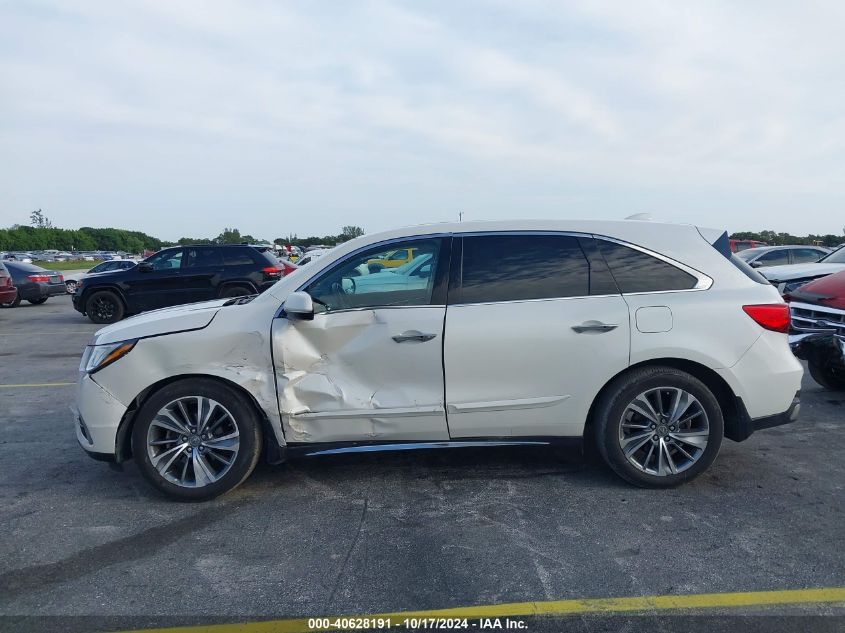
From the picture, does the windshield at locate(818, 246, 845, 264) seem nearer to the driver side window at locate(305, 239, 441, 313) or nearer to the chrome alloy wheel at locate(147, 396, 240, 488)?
the driver side window at locate(305, 239, 441, 313)

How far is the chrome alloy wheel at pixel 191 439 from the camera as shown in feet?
14.1

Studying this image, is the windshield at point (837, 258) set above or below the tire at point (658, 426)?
above

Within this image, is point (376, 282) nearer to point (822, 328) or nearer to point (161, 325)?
point (161, 325)

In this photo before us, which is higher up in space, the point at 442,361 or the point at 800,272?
the point at 800,272

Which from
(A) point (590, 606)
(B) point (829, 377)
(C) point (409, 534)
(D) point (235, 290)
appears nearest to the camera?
(A) point (590, 606)

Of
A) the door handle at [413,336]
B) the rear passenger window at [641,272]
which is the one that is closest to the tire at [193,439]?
the door handle at [413,336]

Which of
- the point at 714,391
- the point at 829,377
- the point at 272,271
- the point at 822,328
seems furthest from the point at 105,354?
the point at 272,271

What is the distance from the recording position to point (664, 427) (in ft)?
14.3

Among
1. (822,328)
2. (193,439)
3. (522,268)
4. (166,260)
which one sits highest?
(522,268)

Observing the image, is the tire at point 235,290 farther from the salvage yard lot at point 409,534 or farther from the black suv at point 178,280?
the salvage yard lot at point 409,534

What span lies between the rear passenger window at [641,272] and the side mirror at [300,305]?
1946 mm

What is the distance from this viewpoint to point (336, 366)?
433 cm

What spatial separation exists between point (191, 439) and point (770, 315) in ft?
12.4

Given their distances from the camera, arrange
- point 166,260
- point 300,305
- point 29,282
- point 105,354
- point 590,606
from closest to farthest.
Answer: point 590,606
point 300,305
point 105,354
point 166,260
point 29,282
